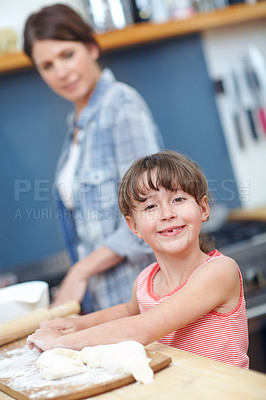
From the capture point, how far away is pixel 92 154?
1.54 m

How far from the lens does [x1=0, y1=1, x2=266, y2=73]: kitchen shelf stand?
2.32 meters

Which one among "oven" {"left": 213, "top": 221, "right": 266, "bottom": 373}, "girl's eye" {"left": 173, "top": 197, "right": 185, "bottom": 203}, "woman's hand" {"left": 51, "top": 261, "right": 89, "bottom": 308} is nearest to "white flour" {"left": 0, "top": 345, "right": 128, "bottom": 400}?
"girl's eye" {"left": 173, "top": 197, "right": 185, "bottom": 203}

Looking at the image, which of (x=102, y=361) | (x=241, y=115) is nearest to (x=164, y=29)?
(x=241, y=115)

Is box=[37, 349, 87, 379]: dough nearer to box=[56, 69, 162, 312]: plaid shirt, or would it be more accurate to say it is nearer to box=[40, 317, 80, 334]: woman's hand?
box=[40, 317, 80, 334]: woman's hand

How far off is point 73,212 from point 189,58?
1.40 m

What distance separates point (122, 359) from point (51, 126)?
1.96 m

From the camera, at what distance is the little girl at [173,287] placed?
2.74 feet

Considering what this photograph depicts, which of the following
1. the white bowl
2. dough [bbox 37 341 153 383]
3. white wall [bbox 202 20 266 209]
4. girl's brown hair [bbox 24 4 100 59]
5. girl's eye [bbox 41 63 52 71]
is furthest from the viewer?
white wall [bbox 202 20 266 209]

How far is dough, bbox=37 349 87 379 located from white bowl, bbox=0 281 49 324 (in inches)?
14.1

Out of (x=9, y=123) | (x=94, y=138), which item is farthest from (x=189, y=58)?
(x=94, y=138)

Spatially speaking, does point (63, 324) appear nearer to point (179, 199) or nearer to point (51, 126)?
point (179, 199)

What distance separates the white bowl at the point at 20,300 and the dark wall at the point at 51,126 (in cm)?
138

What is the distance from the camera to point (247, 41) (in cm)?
273

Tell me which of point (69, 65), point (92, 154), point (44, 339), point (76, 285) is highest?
point (69, 65)
